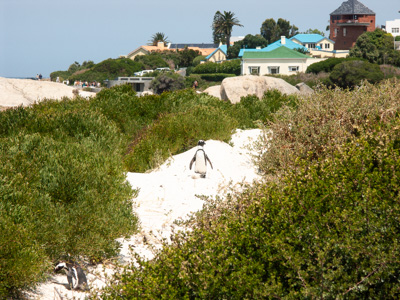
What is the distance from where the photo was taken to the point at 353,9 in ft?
333

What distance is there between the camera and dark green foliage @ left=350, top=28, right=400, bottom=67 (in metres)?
68.5

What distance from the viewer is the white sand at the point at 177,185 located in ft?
26.3

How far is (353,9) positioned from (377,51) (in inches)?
1417

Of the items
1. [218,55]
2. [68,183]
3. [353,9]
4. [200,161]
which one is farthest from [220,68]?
[68,183]

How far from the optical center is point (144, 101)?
650 inches

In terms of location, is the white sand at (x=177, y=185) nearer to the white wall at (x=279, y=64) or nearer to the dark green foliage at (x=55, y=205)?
the dark green foliage at (x=55, y=205)

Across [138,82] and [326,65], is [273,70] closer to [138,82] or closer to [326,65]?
[326,65]

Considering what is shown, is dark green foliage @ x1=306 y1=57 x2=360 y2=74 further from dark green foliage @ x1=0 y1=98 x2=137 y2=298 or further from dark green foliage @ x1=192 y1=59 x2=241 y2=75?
dark green foliage @ x1=0 y1=98 x2=137 y2=298

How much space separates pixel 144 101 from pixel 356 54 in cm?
6043

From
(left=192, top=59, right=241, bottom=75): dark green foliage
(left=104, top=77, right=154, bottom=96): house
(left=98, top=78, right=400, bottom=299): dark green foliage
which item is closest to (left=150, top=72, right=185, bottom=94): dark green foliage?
(left=104, top=77, right=154, bottom=96): house

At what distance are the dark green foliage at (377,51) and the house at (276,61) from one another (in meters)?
6.99

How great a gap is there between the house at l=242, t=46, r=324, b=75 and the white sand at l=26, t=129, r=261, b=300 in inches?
2571

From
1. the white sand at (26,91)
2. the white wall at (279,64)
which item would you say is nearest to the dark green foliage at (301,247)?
the white sand at (26,91)

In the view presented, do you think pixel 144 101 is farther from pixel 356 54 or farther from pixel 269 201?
pixel 356 54
